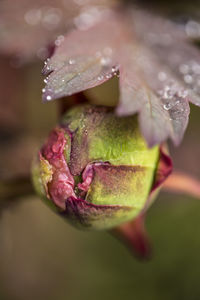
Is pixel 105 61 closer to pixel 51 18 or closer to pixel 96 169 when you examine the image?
pixel 96 169

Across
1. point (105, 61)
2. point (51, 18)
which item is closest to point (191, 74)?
point (105, 61)

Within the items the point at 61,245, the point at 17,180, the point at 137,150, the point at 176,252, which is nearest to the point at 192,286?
the point at 176,252

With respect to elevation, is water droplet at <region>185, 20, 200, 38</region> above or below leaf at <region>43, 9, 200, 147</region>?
below

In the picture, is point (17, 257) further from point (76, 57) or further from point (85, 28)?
point (76, 57)

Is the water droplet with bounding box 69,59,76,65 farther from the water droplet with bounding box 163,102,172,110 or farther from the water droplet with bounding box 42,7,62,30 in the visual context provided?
the water droplet with bounding box 42,7,62,30

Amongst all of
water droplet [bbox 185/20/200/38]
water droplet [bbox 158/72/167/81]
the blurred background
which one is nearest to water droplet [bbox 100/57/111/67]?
Answer: water droplet [bbox 158/72/167/81]

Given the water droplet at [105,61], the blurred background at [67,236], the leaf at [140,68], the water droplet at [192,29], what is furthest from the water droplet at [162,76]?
the blurred background at [67,236]

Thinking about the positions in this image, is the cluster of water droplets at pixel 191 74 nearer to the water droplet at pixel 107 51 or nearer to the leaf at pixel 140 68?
the leaf at pixel 140 68
